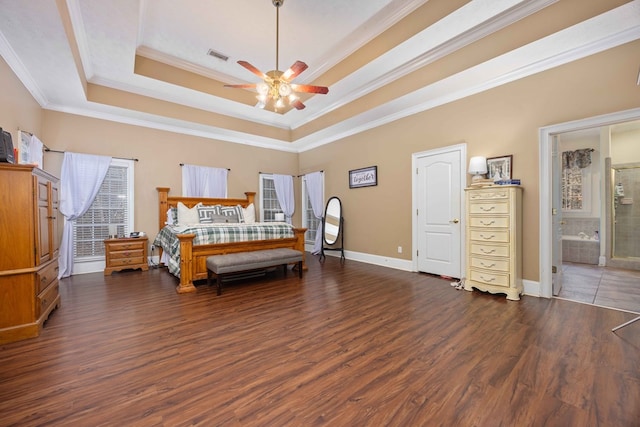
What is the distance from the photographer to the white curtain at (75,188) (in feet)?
14.1

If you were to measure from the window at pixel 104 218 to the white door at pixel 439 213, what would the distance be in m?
5.33

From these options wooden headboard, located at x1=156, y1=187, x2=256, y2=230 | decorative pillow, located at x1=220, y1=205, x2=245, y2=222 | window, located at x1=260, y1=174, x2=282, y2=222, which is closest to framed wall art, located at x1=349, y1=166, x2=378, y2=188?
window, located at x1=260, y1=174, x2=282, y2=222

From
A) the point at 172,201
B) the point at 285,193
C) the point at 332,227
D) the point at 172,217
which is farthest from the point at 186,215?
the point at 332,227

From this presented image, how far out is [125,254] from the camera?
4.58 m

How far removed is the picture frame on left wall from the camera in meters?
3.46

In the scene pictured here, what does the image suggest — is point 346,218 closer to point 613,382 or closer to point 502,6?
point 502,6

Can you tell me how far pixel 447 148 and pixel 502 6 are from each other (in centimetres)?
178

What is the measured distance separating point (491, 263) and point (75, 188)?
255 inches

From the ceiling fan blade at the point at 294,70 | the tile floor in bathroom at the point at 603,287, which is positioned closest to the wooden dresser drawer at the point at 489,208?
the tile floor in bathroom at the point at 603,287

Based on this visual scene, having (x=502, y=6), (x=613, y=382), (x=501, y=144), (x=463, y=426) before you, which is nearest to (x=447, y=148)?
(x=501, y=144)

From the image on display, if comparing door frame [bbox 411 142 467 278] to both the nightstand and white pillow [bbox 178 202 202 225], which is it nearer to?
white pillow [bbox 178 202 202 225]

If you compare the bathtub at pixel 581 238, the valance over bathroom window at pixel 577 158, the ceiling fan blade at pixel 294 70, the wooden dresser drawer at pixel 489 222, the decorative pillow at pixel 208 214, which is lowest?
the bathtub at pixel 581 238

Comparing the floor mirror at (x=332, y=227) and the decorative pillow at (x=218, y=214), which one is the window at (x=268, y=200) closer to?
the decorative pillow at (x=218, y=214)

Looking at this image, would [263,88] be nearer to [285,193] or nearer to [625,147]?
[285,193]
